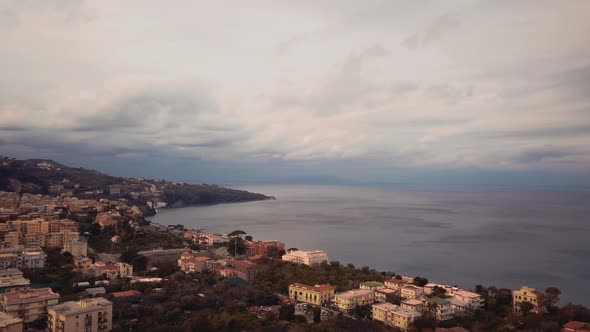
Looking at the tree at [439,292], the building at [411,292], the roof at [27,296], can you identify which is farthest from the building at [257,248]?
the roof at [27,296]

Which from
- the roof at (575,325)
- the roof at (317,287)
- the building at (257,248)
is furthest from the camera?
the building at (257,248)

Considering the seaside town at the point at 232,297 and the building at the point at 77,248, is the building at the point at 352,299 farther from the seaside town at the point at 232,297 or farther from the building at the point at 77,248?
the building at the point at 77,248

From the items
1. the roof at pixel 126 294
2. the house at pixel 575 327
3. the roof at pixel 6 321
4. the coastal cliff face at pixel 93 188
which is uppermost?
the coastal cliff face at pixel 93 188

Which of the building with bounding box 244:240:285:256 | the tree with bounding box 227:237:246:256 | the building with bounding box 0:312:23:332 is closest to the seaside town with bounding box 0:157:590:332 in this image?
the building with bounding box 0:312:23:332

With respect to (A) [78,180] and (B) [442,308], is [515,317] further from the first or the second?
(A) [78,180]

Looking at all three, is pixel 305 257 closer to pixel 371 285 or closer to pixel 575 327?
pixel 371 285

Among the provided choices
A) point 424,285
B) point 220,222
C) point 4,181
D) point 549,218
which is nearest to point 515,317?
point 424,285

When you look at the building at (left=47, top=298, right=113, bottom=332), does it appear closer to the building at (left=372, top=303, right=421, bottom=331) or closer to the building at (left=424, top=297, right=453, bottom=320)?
the building at (left=372, top=303, right=421, bottom=331)
